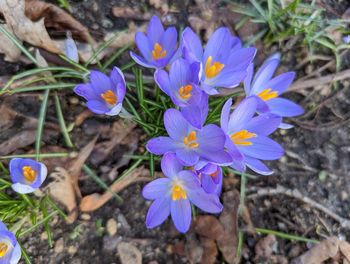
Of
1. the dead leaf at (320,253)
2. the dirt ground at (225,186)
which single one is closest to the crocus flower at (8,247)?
the dirt ground at (225,186)

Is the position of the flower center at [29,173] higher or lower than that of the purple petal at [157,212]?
higher

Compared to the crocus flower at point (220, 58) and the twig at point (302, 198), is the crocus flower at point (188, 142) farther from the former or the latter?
the twig at point (302, 198)

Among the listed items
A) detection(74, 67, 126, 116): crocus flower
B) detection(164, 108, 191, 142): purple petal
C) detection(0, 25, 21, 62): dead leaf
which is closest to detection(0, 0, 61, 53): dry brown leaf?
detection(0, 25, 21, 62): dead leaf

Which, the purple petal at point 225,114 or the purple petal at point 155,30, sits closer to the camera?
the purple petal at point 225,114

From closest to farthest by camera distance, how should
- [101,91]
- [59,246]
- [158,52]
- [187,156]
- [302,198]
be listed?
1. [187,156]
2. [101,91]
3. [158,52]
4. [59,246]
5. [302,198]

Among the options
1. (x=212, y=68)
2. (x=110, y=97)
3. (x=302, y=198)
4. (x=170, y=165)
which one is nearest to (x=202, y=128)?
(x=170, y=165)

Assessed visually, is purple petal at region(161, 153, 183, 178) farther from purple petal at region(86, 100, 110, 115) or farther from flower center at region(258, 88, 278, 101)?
flower center at region(258, 88, 278, 101)

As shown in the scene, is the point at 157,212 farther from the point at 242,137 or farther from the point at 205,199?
the point at 242,137
